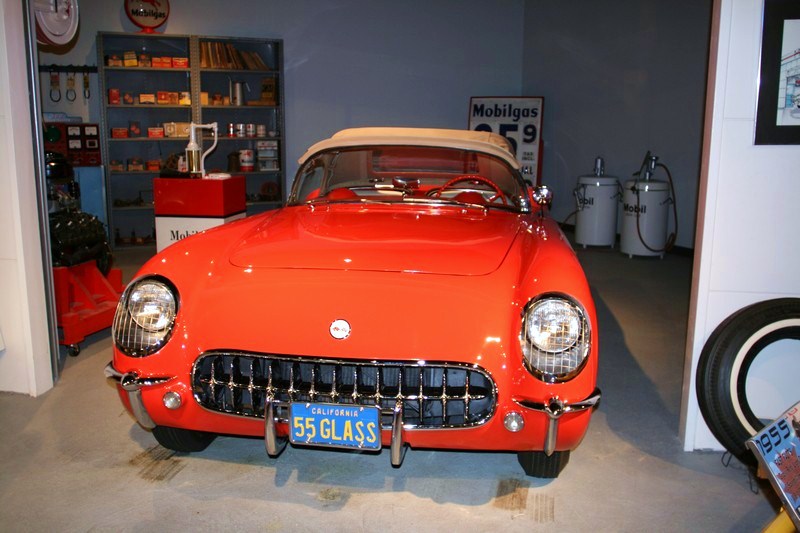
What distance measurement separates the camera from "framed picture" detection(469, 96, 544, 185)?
386 inches

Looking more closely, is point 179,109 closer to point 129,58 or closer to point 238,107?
point 238,107

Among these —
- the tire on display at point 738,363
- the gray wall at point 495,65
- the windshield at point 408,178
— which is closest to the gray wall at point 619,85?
the gray wall at point 495,65

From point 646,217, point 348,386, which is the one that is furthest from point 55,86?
point 348,386

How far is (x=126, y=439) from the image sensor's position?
3.02 meters

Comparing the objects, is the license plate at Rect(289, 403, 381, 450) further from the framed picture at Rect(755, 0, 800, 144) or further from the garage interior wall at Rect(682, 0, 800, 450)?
the framed picture at Rect(755, 0, 800, 144)

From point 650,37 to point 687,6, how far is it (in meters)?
0.60

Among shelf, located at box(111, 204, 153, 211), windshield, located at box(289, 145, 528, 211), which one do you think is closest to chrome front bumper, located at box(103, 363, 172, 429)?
windshield, located at box(289, 145, 528, 211)

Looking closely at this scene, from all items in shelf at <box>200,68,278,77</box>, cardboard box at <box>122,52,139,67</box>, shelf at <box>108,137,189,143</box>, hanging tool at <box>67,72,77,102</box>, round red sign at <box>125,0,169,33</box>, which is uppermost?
round red sign at <box>125,0,169,33</box>

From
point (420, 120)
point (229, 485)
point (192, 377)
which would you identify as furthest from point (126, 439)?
point (420, 120)

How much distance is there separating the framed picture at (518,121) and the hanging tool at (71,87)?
4929 mm

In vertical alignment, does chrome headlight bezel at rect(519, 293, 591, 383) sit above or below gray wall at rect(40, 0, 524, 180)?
below

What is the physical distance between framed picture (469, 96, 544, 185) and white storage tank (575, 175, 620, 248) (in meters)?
1.46

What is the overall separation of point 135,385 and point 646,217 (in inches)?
253

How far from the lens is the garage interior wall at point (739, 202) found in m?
2.74
